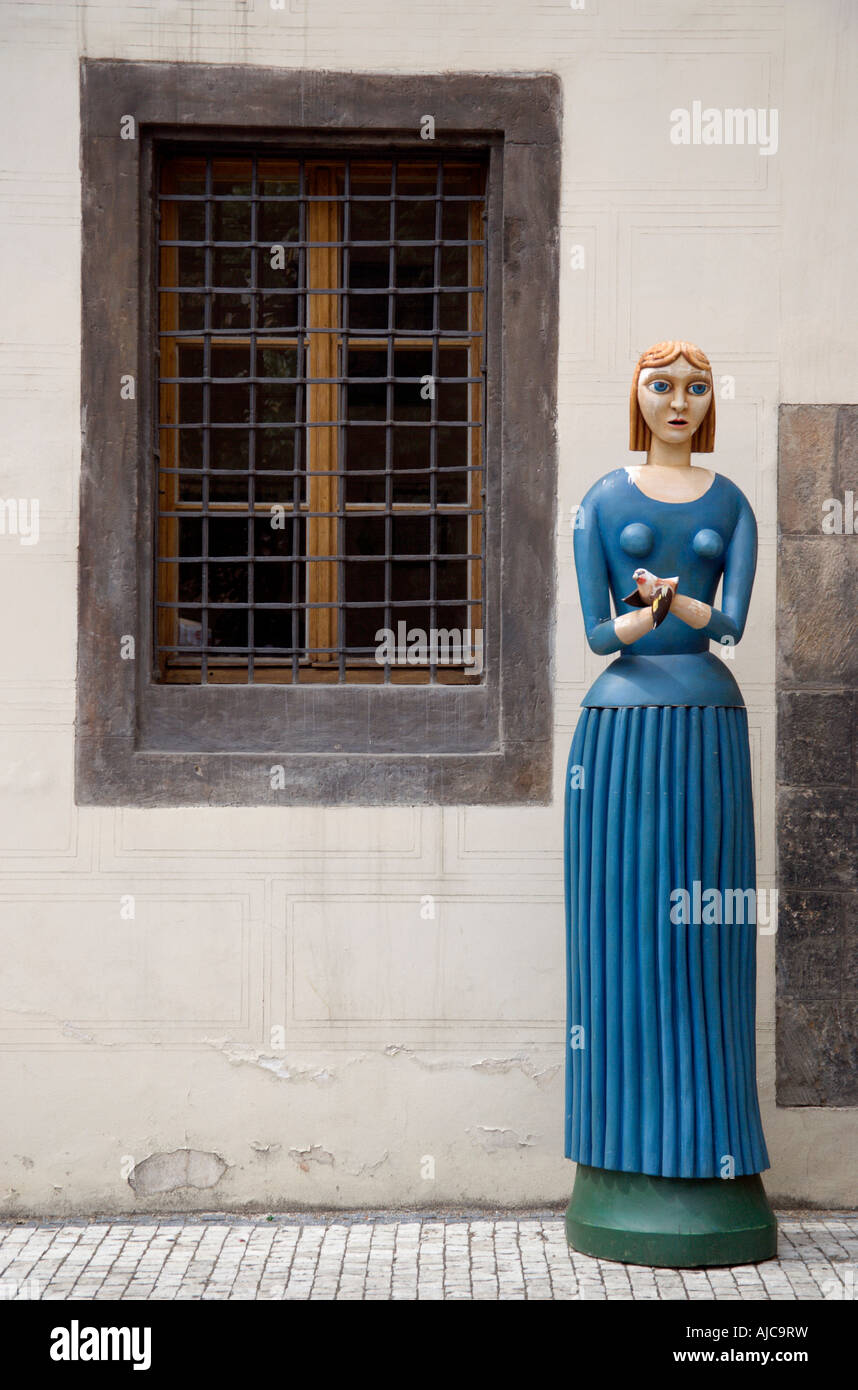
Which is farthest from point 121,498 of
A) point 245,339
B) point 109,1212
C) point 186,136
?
point 109,1212

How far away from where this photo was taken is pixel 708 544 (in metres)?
4.23

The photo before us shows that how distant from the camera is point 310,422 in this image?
519 cm

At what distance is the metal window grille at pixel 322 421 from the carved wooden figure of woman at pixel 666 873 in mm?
985

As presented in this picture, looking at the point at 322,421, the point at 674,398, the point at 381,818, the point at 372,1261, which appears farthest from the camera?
the point at 322,421

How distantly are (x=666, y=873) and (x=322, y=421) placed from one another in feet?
6.48

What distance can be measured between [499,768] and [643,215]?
181 centimetres

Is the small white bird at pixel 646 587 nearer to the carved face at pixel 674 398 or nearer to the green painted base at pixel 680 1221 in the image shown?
the carved face at pixel 674 398

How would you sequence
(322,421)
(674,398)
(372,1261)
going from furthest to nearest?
(322,421) < (372,1261) < (674,398)

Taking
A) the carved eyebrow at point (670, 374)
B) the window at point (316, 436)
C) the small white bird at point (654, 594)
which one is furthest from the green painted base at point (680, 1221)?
the carved eyebrow at point (670, 374)

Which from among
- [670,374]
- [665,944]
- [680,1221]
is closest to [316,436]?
[670,374]

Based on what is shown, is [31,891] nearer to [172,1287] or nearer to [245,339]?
[172,1287]

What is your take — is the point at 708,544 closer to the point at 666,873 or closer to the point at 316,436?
the point at 666,873

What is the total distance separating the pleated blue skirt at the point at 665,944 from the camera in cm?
418

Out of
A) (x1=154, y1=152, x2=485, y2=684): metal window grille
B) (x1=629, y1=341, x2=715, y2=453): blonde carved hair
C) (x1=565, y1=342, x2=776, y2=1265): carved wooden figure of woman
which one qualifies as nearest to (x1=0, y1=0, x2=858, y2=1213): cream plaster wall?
(x1=154, y1=152, x2=485, y2=684): metal window grille
